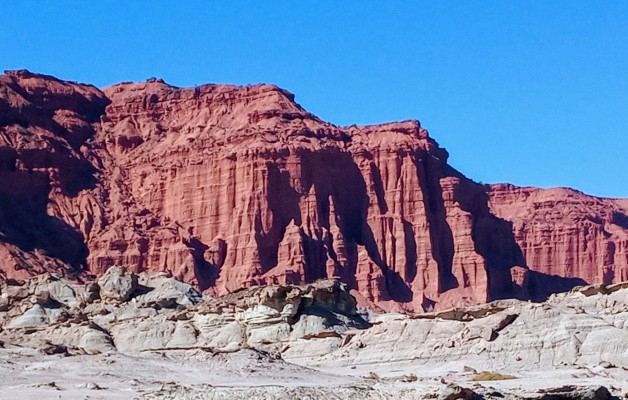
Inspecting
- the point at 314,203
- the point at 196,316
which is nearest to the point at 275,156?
the point at 314,203

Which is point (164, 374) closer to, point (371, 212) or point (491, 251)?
point (371, 212)

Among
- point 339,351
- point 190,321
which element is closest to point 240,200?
point 190,321

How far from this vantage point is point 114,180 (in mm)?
179500

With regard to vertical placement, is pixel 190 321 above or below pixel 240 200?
below

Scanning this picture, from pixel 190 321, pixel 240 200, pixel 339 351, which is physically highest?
pixel 240 200

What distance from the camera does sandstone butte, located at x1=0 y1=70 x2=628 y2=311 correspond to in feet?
532

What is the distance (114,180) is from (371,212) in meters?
30.1

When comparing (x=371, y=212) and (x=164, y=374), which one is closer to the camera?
(x=164, y=374)

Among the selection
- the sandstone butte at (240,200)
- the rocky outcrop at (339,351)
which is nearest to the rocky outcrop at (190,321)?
the rocky outcrop at (339,351)

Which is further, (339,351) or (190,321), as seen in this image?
(190,321)

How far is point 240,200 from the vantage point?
551 ft

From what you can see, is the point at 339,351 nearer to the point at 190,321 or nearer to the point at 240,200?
the point at 190,321

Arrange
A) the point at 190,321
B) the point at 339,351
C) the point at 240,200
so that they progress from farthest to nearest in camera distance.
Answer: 1. the point at 240,200
2. the point at 190,321
3. the point at 339,351

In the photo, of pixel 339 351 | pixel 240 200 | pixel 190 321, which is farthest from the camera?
pixel 240 200
